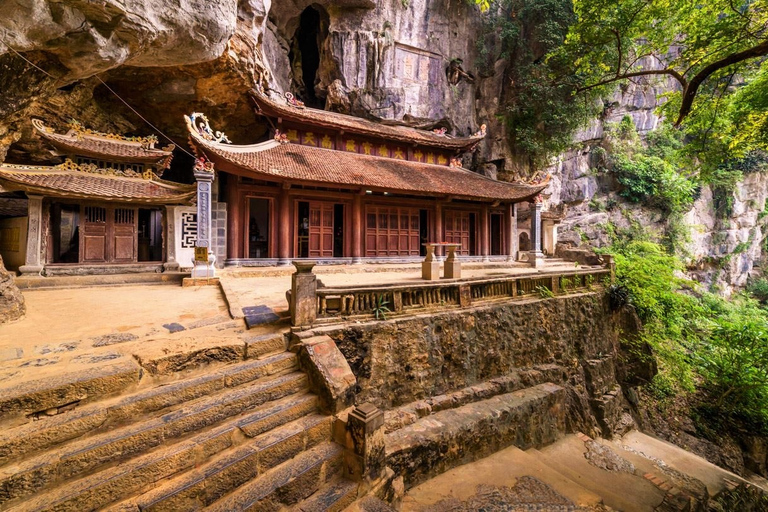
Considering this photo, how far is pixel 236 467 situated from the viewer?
9.78ft

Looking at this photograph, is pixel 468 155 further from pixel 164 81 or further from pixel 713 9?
pixel 164 81

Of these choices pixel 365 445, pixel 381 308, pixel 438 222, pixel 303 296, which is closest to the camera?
pixel 365 445

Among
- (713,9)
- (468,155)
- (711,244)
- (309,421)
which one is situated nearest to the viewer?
(309,421)

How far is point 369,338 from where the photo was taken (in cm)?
523

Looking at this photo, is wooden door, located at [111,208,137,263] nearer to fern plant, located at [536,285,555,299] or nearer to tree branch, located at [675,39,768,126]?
fern plant, located at [536,285,555,299]

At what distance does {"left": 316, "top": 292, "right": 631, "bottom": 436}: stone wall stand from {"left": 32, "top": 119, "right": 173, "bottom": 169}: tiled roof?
11089mm

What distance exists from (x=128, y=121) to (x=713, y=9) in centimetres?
2012

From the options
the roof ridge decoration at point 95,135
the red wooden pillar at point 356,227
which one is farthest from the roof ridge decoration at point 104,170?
the red wooden pillar at point 356,227

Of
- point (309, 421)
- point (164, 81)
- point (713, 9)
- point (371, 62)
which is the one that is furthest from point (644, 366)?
point (164, 81)

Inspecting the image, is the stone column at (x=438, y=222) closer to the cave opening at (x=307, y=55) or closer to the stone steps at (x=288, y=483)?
the cave opening at (x=307, y=55)

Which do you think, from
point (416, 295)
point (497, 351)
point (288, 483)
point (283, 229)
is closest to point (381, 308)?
point (416, 295)

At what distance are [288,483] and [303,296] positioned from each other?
245cm

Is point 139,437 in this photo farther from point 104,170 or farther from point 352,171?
point 104,170

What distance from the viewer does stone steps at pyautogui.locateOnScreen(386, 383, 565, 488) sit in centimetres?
453
